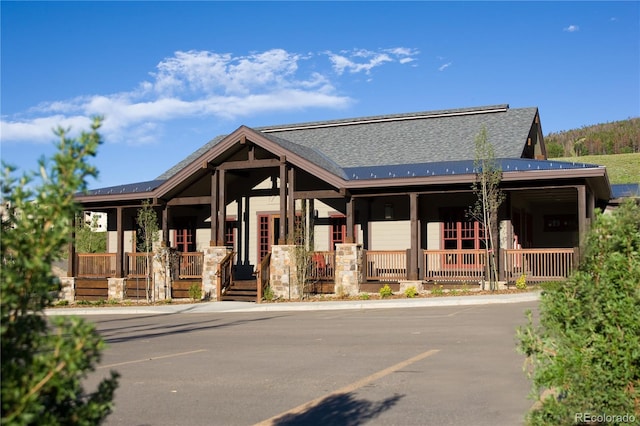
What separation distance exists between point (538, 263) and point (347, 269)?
6369 mm

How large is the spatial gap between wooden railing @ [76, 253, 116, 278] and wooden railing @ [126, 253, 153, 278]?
709 millimetres

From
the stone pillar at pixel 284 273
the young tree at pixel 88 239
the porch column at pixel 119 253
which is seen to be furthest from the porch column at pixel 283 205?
the young tree at pixel 88 239

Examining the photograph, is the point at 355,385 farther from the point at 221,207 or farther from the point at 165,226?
the point at 165,226

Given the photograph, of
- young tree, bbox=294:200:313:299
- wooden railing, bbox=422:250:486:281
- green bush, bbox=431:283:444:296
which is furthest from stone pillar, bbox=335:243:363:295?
green bush, bbox=431:283:444:296

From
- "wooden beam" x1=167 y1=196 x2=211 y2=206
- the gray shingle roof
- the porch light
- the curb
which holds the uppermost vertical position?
the gray shingle roof

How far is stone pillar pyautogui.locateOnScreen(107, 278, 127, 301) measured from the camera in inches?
1053

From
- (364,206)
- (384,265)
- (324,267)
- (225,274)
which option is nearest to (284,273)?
(324,267)

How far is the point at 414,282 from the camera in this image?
2312 centimetres

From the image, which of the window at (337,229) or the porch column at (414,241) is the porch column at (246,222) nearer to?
the window at (337,229)

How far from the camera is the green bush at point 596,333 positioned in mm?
4840

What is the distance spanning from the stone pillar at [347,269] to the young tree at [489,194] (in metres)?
4.33

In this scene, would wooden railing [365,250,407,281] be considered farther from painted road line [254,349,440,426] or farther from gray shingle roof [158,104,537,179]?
painted road line [254,349,440,426]

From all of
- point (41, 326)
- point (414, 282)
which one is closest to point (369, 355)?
point (41, 326)

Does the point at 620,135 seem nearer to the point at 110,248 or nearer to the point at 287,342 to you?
the point at 110,248
